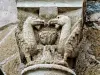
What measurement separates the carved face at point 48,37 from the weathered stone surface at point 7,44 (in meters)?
0.42

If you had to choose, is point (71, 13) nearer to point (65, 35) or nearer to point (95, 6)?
point (65, 35)

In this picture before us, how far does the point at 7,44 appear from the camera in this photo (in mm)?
2629

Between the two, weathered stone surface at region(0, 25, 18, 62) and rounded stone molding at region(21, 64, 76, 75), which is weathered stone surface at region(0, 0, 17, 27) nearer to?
weathered stone surface at region(0, 25, 18, 62)

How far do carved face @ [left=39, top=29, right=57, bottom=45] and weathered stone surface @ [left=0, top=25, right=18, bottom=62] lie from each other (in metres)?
0.42

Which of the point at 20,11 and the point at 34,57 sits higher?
the point at 20,11

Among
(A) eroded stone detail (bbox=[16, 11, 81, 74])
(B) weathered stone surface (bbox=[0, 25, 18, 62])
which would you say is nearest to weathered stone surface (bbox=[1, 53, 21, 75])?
(B) weathered stone surface (bbox=[0, 25, 18, 62])

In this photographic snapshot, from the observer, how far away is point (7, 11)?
2.81m

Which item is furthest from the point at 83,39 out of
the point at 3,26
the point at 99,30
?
the point at 3,26

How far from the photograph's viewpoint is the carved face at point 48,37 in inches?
85.4

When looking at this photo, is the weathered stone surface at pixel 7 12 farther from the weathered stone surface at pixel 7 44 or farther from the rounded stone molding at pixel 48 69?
the rounded stone molding at pixel 48 69

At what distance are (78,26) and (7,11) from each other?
741 mm

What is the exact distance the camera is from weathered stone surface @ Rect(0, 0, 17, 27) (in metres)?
2.76

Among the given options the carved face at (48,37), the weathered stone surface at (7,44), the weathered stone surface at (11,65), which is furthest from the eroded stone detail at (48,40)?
the weathered stone surface at (7,44)

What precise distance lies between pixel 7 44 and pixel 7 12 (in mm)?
244
